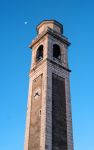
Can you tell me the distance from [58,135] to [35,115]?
403 cm

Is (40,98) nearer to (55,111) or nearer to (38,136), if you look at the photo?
(55,111)

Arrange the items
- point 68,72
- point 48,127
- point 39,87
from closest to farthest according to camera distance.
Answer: point 48,127 < point 39,87 < point 68,72

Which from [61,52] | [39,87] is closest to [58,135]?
[39,87]

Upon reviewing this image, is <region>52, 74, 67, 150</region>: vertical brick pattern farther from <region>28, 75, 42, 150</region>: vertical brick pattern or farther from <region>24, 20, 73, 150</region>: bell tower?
<region>28, 75, 42, 150</region>: vertical brick pattern

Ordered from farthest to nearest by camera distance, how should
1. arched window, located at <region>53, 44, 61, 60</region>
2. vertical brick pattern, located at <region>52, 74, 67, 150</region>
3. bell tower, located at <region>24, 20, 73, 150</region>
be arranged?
arched window, located at <region>53, 44, 61, 60</region> < bell tower, located at <region>24, 20, 73, 150</region> < vertical brick pattern, located at <region>52, 74, 67, 150</region>

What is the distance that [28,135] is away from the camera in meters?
30.5

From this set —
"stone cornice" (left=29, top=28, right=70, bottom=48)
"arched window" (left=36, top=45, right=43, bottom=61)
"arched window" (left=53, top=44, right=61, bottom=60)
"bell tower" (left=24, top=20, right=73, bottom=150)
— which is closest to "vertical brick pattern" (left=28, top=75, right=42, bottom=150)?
"bell tower" (left=24, top=20, right=73, bottom=150)

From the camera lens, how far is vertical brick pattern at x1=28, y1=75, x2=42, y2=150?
28.8m

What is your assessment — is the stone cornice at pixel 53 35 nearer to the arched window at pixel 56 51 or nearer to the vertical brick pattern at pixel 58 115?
the arched window at pixel 56 51

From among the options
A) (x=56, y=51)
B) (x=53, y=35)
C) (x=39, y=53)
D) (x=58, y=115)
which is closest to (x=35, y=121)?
(x=58, y=115)

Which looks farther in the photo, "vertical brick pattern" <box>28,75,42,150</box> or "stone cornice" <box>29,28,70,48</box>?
"stone cornice" <box>29,28,70,48</box>

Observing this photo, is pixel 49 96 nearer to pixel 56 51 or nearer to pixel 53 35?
pixel 56 51

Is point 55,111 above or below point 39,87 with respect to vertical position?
below

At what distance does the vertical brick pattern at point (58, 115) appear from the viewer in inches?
1123
